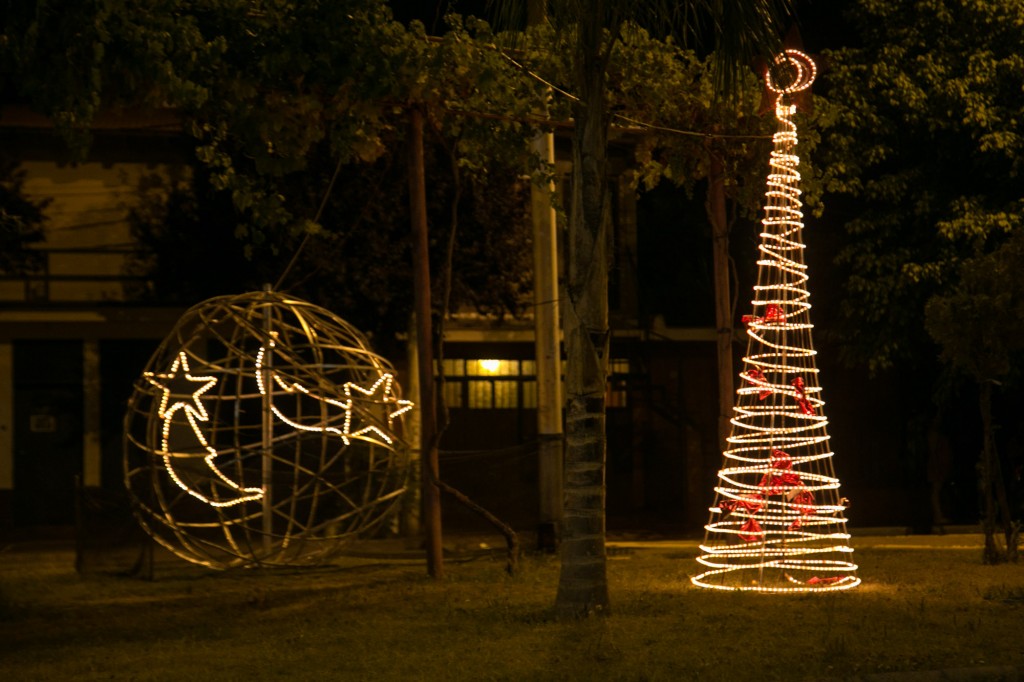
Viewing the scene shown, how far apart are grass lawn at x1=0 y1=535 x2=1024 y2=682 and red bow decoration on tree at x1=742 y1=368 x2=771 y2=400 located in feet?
6.38

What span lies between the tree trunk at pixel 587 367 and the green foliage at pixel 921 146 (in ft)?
26.8

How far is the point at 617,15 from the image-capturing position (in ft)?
32.5

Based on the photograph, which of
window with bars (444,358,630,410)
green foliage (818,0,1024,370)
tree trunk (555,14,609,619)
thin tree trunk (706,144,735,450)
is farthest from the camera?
window with bars (444,358,630,410)

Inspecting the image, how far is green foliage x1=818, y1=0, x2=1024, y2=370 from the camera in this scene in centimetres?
1775

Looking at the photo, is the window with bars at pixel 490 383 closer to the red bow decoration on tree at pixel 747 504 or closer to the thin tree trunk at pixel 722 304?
the thin tree trunk at pixel 722 304

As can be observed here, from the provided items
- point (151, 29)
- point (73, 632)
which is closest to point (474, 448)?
point (73, 632)

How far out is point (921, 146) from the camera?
19.4 m

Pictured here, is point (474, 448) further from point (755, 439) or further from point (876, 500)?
point (755, 439)

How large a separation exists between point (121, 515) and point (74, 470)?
289 inches

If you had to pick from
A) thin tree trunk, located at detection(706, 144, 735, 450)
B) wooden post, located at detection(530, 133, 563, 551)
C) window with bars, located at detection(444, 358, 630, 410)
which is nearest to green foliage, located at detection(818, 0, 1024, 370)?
thin tree trunk, located at detection(706, 144, 735, 450)

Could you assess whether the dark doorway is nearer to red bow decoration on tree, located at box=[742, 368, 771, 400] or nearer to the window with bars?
the window with bars

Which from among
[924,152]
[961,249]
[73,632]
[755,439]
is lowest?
[73,632]

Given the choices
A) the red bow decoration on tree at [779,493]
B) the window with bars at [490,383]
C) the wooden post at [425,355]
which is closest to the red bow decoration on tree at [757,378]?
the red bow decoration on tree at [779,493]

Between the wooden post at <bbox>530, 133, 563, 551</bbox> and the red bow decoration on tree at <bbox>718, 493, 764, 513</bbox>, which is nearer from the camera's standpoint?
the red bow decoration on tree at <bbox>718, 493, 764, 513</bbox>
